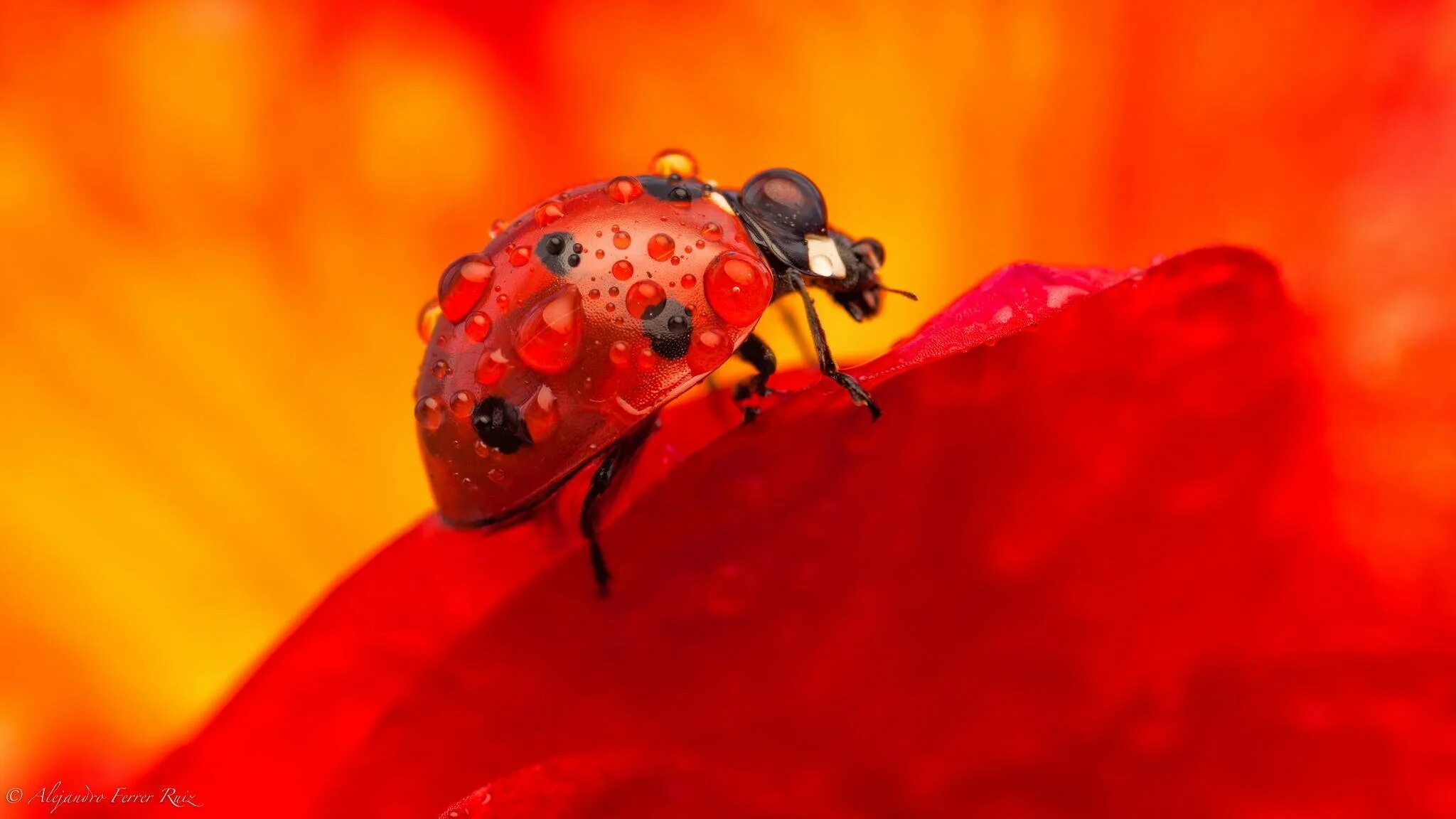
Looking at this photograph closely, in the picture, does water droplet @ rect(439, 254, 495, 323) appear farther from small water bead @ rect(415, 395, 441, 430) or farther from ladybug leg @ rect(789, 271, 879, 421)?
ladybug leg @ rect(789, 271, 879, 421)

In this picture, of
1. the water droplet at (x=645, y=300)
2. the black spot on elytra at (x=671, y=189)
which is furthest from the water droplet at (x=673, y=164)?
the water droplet at (x=645, y=300)

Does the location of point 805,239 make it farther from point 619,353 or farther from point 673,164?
point 619,353

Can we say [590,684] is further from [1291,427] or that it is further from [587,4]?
[587,4]

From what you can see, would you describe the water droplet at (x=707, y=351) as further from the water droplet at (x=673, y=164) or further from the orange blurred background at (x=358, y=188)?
the orange blurred background at (x=358, y=188)

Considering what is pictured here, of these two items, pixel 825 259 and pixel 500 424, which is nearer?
pixel 500 424

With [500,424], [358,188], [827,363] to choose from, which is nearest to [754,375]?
[827,363]

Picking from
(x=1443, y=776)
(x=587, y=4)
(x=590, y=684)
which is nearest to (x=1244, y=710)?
(x=1443, y=776)

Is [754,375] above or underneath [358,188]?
underneath
